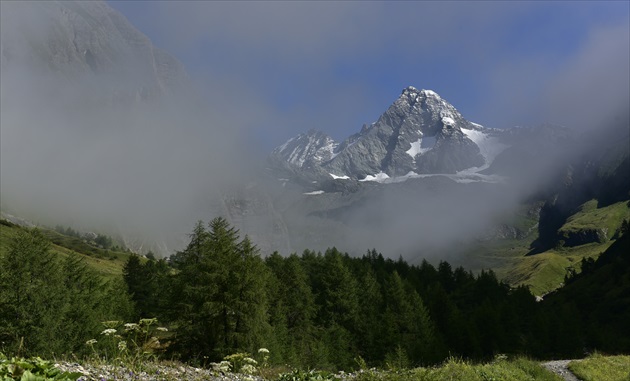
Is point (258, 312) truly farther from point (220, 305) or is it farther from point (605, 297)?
point (605, 297)

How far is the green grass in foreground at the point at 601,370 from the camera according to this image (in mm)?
22172

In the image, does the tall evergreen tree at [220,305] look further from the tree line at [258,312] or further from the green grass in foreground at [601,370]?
the green grass in foreground at [601,370]

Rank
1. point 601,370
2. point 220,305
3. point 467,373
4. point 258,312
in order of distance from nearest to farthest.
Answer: point 467,373 < point 601,370 < point 220,305 < point 258,312

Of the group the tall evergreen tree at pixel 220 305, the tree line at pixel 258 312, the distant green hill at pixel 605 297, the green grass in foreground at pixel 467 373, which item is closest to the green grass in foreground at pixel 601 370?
the green grass in foreground at pixel 467 373

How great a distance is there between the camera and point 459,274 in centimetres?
13262

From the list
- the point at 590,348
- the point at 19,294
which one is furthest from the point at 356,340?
the point at 590,348

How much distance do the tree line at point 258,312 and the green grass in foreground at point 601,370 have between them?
937cm

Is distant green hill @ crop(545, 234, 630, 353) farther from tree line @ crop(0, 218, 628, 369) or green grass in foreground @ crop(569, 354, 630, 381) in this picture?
green grass in foreground @ crop(569, 354, 630, 381)

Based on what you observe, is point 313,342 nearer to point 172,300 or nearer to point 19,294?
point 172,300

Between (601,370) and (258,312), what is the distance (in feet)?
86.2

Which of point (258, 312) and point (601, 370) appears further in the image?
point (258, 312)

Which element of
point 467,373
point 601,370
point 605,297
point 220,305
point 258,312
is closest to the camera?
point 467,373

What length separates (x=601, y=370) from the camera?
23.9 metres

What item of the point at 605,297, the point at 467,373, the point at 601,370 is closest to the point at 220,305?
the point at 467,373
